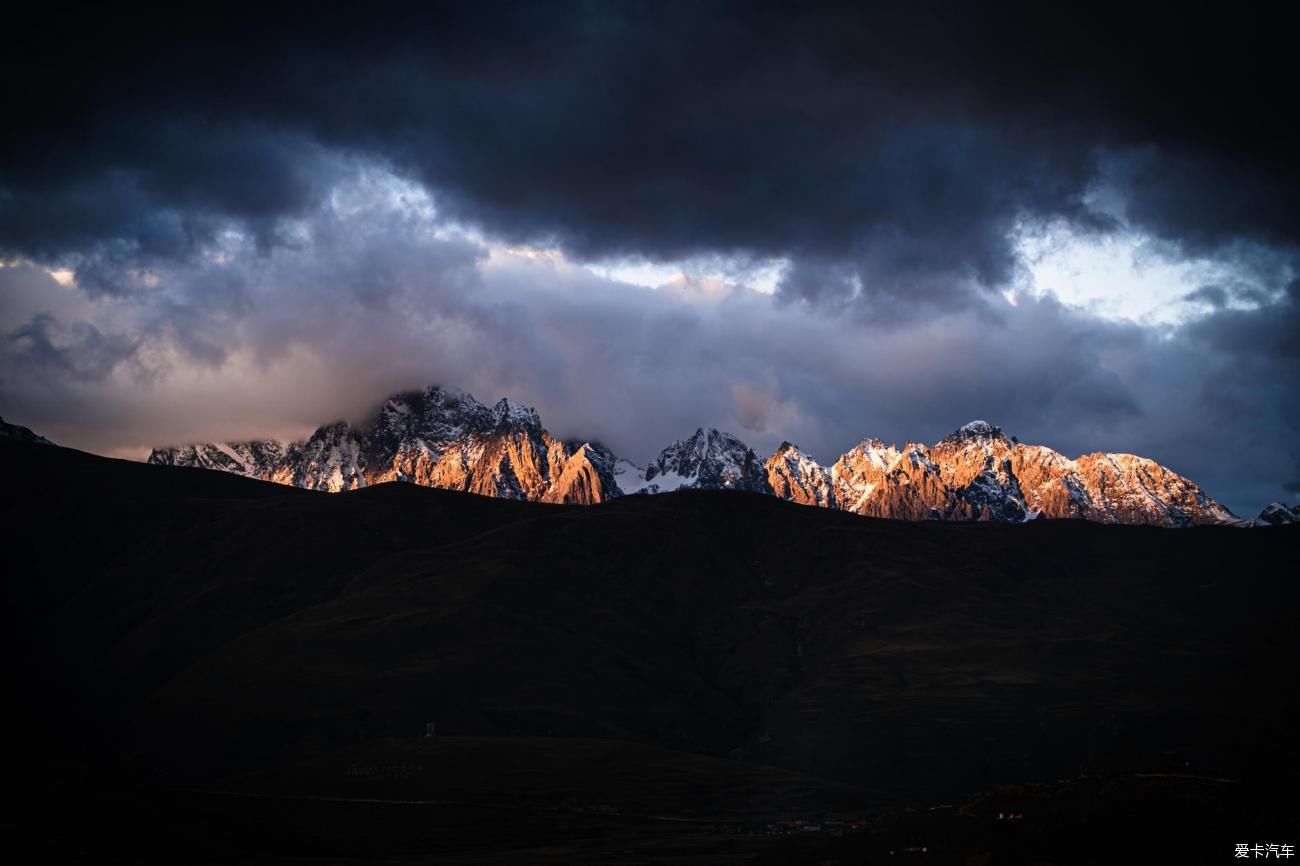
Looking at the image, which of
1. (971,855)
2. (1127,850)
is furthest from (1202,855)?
(971,855)

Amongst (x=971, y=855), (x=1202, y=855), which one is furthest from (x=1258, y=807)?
(x=971, y=855)

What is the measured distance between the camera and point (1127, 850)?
18550 cm

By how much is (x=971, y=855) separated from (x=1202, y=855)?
34.1m

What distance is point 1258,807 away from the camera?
188875mm

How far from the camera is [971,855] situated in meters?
198

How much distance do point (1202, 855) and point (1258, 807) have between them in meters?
18.4

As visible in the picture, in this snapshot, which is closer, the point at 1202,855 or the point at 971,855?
the point at 1202,855

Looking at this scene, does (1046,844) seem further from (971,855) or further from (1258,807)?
(1258,807)

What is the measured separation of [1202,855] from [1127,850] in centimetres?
1155

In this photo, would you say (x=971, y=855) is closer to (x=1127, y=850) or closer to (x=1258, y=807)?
(x=1127, y=850)

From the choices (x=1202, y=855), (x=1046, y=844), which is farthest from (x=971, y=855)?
(x=1202, y=855)

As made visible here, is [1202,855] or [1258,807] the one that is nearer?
[1202,855]

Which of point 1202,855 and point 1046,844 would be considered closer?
point 1202,855

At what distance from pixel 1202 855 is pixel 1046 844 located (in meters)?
22.7
